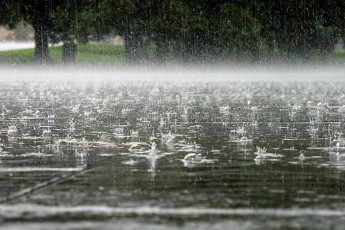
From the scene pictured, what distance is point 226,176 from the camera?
283 inches

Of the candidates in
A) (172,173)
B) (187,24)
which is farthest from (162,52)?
(172,173)

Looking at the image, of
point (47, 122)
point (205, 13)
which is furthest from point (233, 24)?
point (47, 122)

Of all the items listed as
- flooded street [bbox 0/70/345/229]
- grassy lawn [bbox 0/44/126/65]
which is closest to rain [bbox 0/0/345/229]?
flooded street [bbox 0/70/345/229]

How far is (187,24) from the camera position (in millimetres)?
58250

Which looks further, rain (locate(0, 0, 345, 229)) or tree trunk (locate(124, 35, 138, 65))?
tree trunk (locate(124, 35, 138, 65))

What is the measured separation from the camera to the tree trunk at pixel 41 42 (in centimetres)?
6050

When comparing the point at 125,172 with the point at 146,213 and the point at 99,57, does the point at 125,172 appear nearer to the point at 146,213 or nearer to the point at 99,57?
the point at 146,213

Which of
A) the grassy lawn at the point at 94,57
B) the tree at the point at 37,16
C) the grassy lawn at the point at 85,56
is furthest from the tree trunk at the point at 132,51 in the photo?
the tree at the point at 37,16

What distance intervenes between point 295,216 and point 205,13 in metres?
55.3

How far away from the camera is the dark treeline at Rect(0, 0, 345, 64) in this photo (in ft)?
189

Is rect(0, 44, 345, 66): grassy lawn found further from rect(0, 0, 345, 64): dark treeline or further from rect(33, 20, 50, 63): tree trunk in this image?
rect(0, 0, 345, 64): dark treeline

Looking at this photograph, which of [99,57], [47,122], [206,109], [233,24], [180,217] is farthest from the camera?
[99,57]

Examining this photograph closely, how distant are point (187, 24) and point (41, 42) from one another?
983 centimetres

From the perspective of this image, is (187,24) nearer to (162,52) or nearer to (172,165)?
(162,52)
